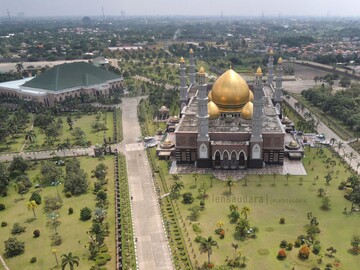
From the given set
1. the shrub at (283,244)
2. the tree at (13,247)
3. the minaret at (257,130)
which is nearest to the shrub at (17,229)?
the tree at (13,247)

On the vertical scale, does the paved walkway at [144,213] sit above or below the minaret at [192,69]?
below

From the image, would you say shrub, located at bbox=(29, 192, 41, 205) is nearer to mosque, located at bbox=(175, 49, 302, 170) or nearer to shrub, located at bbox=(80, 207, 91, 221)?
shrub, located at bbox=(80, 207, 91, 221)

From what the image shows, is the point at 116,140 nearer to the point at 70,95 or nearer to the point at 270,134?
the point at 270,134

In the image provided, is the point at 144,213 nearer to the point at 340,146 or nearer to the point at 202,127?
the point at 202,127

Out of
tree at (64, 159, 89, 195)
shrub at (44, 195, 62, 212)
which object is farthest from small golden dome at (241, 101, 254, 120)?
shrub at (44, 195, 62, 212)

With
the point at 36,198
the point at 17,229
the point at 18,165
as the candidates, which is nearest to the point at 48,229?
the point at 17,229

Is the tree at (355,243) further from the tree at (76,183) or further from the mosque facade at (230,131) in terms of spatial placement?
the tree at (76,183)

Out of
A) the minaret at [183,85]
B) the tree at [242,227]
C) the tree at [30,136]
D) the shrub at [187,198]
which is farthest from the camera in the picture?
the minaret at [183,85]
